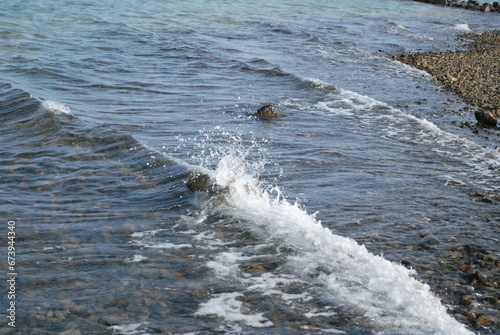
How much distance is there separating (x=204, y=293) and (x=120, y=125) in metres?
6.79

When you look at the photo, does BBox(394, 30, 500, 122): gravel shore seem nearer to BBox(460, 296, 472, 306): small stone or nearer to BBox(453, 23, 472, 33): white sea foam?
BBox(453, 23, 472, 33): white sea foam

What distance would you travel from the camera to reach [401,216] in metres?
8.66

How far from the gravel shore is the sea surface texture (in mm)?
749

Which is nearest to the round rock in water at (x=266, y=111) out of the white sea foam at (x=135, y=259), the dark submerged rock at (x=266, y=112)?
the dark submerged rock at (x=266, y=112)

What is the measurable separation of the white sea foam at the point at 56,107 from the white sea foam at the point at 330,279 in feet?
18.8

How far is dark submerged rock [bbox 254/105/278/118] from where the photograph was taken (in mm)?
13788

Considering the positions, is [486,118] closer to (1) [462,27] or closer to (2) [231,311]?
(2) [231,311]

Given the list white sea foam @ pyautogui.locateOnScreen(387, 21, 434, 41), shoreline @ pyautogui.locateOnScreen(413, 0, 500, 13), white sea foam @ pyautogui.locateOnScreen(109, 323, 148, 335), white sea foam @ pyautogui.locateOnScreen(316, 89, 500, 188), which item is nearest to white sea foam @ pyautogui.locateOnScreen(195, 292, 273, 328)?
white sea foam @ pyautogui.locateOnScreen(109, 323, 148, 335)

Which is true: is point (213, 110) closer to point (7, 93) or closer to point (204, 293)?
point (7, 93)

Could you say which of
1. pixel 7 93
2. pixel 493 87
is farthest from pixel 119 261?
pixel 493 87

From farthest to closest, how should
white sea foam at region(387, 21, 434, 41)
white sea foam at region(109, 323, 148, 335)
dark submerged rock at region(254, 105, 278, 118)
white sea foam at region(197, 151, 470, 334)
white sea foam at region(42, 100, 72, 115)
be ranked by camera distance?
white sea foam at region(387, 21, 434, 41), dark submerged rock at region(254, 105, 278, 118), white sea foam at region(42, 100, 72, 115), white sea foam at region(197, 151, 470, 334), white sea foam at region(109, 323, 148, 335)

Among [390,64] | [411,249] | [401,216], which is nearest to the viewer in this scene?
[411,249]

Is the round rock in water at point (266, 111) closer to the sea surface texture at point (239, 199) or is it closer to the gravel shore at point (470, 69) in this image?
the sea surface texture at point (239, 199)

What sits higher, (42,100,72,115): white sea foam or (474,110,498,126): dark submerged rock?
(474,110,498,126): dark submerged rock
